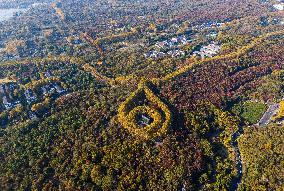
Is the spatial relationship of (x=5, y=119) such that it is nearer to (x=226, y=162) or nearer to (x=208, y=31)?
(x=226, y=162)

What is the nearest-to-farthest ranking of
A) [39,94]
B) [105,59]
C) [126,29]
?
1. [39,94]
2. [105,59]
3. [126,29]

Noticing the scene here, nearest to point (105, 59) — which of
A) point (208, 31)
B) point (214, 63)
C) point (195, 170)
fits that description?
point (214, 63)

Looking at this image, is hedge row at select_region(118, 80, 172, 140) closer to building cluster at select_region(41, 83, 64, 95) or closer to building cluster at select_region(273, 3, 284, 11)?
building cluster at select_region(41, 83, 64, 95)

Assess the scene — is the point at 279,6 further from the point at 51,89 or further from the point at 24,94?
the point at 24,94

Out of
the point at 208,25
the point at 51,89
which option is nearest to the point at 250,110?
the point at 51,89

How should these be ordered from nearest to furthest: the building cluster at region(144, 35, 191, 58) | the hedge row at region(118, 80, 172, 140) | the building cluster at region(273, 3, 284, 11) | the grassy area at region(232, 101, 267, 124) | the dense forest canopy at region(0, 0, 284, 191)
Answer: the dense forest canopy at region(0, 0, 284, 191) < the hedge row at region(118, 80, 172, 140) < the grassy area at region(232, 101, 267, 124) < the building cluster at region(144, 35, 191, 58) < the building cluster at region(273, 3, 284, 11)

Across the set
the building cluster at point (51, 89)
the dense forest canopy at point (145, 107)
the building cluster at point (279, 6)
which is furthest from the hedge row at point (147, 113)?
the building cluster at point (279, 6)

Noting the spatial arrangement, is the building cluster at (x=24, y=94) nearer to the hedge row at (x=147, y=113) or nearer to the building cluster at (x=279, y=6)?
the hedge row at (x=147, y=113)

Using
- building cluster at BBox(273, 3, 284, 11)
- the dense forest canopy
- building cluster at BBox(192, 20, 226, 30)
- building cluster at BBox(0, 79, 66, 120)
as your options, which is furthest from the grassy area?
building cluster at BBox(273, 3, 284, 11)
